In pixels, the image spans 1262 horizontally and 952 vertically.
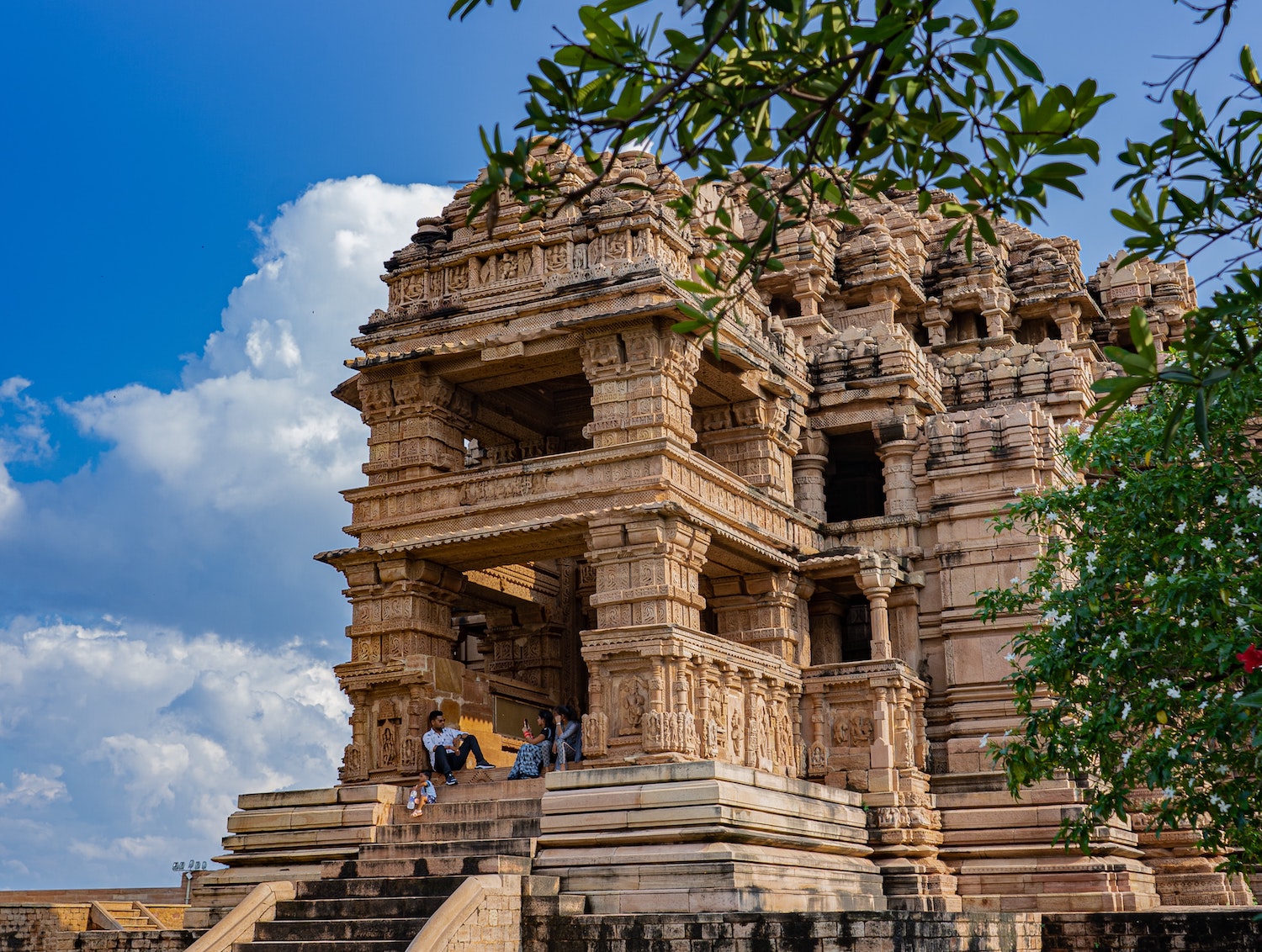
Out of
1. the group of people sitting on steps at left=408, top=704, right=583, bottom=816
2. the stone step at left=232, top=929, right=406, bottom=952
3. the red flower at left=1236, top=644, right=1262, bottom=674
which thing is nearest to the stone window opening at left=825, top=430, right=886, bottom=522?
the group of people sitting on steps at left=408, top=704, right=583, bottom=816

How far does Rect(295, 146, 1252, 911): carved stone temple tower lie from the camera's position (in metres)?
17.7

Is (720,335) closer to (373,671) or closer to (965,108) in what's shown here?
(373,671)

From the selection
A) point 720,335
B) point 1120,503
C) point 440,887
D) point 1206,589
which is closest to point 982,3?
point 1206,589

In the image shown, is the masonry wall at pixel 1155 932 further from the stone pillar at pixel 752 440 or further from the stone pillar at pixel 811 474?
the stone pillar at pixel 811 474

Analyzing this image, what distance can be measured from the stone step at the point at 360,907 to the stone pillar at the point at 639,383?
6.56 meters

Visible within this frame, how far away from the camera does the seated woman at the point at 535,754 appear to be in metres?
17.8

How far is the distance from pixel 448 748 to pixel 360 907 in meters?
3.89

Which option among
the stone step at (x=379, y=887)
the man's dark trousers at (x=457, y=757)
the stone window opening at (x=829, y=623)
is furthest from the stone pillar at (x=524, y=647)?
the stone step at (x=379, y=887)

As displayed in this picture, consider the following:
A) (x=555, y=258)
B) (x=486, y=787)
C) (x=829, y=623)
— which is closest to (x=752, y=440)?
(x=829, y=623)

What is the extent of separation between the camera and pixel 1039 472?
2147 centimetres

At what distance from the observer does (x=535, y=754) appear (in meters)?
17.9

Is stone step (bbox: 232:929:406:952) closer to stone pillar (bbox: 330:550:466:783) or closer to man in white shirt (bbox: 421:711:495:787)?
man in white shirt (bbox: 421:711:495:787)

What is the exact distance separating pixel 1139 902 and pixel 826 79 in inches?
626

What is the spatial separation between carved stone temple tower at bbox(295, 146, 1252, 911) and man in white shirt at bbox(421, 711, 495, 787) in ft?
1.57
